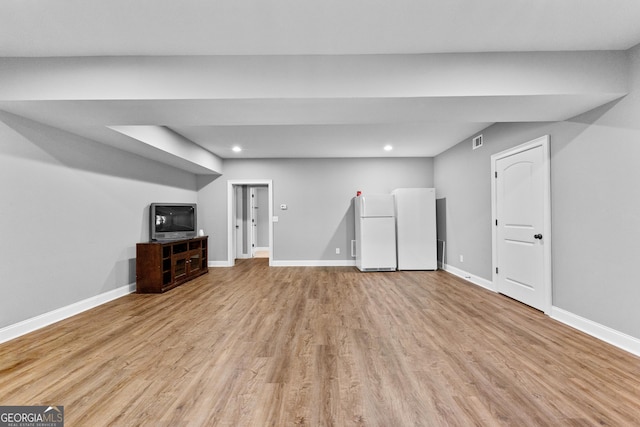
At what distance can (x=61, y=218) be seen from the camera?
10.0ft

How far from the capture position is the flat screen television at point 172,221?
Answer: 14.6 ft

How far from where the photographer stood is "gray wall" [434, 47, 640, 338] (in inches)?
88.2

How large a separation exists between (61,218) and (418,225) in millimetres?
5386

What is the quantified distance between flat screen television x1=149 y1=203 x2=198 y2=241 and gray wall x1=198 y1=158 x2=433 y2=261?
0.97 meters

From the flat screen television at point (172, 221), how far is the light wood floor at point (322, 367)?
145cm

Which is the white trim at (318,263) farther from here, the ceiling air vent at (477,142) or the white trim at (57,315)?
the ceiling air vent at (477,142)

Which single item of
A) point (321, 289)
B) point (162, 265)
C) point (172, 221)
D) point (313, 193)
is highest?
point (313, 193)

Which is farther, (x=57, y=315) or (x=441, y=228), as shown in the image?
(x=441, y=228)

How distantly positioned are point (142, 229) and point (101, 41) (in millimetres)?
2968

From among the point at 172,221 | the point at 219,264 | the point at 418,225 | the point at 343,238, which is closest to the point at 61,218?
the point at 172,221

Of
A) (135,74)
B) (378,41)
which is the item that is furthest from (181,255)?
(378,41)

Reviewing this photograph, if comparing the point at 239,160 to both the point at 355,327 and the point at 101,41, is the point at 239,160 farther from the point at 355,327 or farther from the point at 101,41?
the point at 355,327

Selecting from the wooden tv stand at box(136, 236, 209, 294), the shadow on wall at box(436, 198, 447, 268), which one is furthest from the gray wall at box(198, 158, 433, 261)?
the wooden tv stand at box(136, 236, 209, 294)

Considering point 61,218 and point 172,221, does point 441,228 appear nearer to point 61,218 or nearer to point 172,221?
point 172,221
